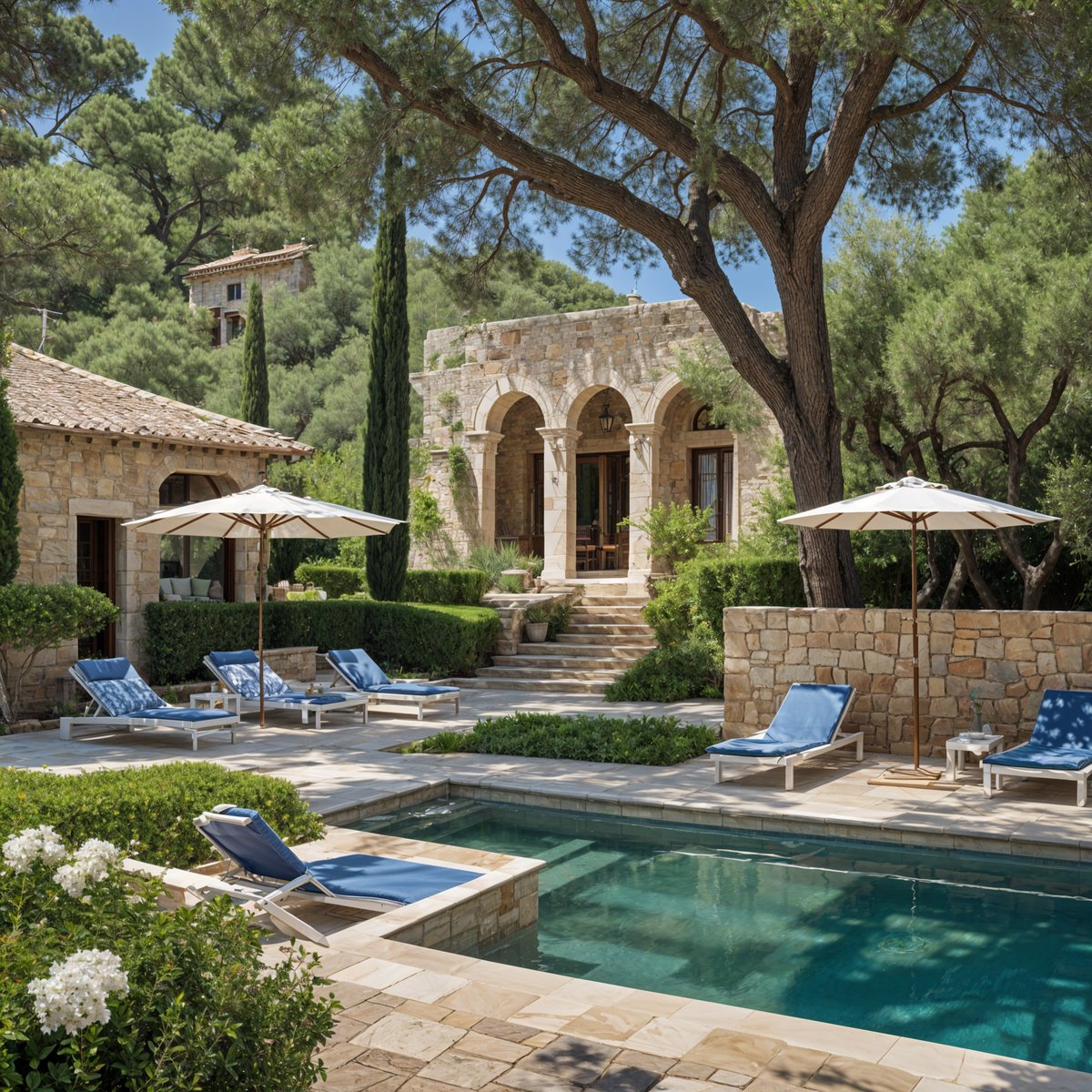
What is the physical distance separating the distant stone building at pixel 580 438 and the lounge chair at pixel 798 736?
869cm

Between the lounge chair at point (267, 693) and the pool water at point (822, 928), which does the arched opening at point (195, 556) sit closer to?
the lounge chair at point (267, 693)

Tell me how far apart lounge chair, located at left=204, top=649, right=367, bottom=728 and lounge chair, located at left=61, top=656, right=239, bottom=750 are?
631 millimetres

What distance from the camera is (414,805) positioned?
859cm

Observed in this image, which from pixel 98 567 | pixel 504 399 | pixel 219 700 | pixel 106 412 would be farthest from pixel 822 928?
pixel 504 399

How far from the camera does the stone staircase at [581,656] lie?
1586 cm

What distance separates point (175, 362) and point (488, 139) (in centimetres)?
2367

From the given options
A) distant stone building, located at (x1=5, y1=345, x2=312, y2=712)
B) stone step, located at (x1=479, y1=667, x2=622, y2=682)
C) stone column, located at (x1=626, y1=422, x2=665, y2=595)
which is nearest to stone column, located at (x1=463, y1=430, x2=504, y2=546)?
stone column, located at (x1=626, y1=422, x2=665, y2=595)

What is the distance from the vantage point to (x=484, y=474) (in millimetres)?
21625

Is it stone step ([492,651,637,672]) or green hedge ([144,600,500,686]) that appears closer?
green hedge ([144,600,500,686])

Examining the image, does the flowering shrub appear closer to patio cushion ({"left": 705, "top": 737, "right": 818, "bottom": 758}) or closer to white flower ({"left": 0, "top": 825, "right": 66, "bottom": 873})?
white flower ({"left": 0, "top": 825, "right": 66, "bottom": 873})

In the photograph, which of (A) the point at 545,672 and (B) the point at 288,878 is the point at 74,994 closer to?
(B) the point at 288,878

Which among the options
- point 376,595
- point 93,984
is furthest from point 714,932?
point 376,595

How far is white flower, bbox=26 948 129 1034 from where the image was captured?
2.26 metres

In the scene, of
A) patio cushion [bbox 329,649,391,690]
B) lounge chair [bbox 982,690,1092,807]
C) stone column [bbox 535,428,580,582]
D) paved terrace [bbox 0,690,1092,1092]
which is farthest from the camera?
stone column [bbox 535,428,580,582]
